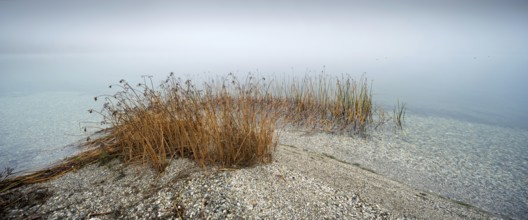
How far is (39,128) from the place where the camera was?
293 inches

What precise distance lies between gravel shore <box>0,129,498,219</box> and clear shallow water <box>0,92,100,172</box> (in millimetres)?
2253

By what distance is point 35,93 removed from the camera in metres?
13.5

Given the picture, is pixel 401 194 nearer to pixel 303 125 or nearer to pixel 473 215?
pixel 473 215

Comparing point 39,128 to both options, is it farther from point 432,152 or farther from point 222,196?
point 432,152

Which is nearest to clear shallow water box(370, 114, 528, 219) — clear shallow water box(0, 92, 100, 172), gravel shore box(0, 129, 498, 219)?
gravel shore box(0, 129, 498, 219)

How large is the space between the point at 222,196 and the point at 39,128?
701 centimetres

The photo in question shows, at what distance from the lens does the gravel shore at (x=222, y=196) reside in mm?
2885

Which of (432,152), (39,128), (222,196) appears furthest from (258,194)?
(39,128)

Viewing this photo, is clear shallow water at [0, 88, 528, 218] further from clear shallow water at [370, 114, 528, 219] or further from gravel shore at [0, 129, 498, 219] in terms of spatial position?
gravel shore at [0, 129, 498, 219]

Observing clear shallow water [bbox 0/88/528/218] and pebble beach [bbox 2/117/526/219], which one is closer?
pebble beach [bbox 2/117/526/219]

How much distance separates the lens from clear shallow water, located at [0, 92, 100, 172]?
552cm

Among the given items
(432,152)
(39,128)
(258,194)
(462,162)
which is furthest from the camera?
(39,128)

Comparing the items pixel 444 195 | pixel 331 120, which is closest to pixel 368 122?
pixel 331 120

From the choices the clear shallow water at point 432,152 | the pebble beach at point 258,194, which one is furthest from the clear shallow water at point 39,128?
the pebble beach at point 258,194
